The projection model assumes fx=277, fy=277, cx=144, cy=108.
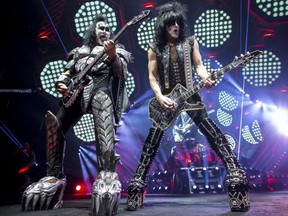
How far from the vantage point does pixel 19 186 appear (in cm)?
582

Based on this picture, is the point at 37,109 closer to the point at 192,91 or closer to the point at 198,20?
A: the point at 198,20

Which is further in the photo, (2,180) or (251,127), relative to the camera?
(251,127)

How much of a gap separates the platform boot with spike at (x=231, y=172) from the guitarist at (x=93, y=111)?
2.78 feet

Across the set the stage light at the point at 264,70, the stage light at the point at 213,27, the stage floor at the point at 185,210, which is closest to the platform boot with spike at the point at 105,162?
the stage floor at the point at 185,210

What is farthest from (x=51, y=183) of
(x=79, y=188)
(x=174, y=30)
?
(x=79, y=188)

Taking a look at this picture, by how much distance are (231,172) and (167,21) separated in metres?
1.55

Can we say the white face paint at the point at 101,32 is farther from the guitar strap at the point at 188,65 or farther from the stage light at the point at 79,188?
the stage light at the point at 79,188

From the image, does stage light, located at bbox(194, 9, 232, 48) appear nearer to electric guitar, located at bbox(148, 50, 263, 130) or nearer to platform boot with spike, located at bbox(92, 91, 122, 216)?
electric guitar, located at bbox(148, 50, 263, 130)

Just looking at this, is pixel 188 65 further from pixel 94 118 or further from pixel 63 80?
pixel 63 80

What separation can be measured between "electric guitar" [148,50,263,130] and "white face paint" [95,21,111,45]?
870 millimetres

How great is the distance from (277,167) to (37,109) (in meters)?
7.15

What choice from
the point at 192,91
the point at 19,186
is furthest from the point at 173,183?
the point at 192,91

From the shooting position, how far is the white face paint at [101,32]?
2.91m

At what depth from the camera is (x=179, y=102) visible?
2.56m
